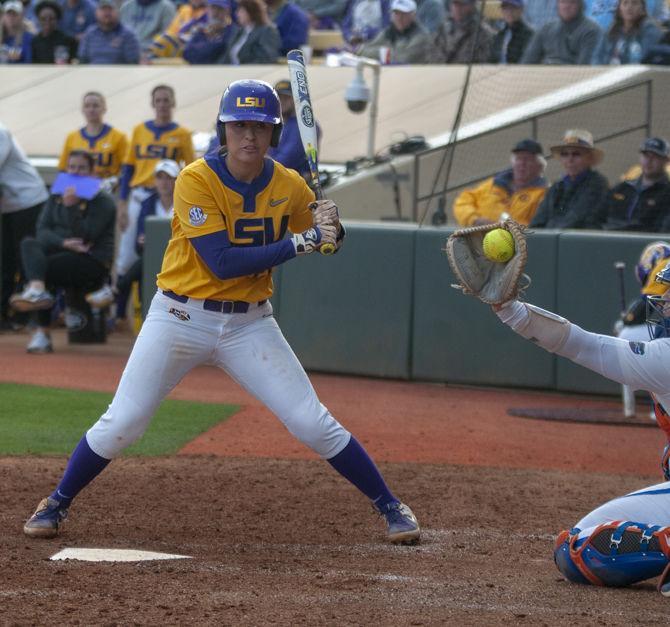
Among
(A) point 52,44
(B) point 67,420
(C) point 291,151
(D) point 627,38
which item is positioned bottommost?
(B) point 67,420

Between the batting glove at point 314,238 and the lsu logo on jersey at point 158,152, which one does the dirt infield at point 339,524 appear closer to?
the batting glove at point 314,238

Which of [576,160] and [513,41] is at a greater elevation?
[513,41]

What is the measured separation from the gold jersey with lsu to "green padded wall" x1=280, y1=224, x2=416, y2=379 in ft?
16.4

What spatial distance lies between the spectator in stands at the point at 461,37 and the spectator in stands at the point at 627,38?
114 cm

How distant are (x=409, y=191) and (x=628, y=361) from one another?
7.68m

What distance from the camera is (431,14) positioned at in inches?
553

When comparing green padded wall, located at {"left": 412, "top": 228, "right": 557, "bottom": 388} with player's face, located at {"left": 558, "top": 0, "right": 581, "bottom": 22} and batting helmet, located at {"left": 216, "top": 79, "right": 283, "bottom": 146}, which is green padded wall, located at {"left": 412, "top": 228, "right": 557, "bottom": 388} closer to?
player's face, located at {"left": 558, "top": 0, "right": 581, "bottom": 22}

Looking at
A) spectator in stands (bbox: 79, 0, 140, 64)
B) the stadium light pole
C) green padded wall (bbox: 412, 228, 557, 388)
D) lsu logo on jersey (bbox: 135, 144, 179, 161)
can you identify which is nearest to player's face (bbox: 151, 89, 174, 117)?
lsu logo on jersey (bbox: 135, 144, 179, 161)

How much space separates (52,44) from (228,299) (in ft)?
41.4

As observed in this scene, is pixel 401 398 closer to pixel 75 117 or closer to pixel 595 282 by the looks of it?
pixel 595 282

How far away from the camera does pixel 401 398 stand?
368 inches

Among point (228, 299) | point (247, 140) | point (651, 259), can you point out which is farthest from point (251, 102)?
point (651, 259)

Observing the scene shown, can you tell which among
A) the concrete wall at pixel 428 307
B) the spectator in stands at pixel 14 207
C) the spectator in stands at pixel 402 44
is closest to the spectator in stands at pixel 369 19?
the spectator in stands at pixel 402 44

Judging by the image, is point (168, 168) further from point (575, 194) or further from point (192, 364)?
point (192, 364)
